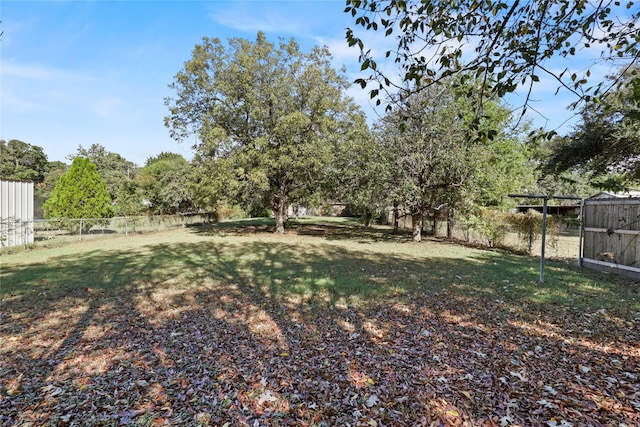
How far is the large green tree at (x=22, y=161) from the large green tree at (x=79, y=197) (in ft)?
91.5

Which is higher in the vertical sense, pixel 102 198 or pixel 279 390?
pixel 102 198

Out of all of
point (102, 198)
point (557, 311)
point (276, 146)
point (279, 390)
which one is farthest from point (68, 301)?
point (102, 198)

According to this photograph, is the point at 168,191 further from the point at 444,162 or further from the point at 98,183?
the point at 444,162

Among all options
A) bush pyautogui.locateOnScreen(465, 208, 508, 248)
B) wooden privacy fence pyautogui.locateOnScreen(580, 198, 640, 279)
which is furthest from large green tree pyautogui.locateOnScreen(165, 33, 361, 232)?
wooden privacy fence pyautogui.locateOnScreen(580, 198, 640, 279)

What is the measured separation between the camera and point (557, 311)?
450cm

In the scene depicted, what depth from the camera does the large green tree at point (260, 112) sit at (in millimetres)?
13414

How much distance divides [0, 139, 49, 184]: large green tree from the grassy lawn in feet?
134

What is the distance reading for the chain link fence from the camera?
10984mm

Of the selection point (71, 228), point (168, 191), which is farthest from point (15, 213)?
point (168, 191)

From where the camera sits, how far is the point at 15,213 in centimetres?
1146

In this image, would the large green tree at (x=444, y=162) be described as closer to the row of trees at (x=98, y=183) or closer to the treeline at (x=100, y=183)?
the treeline at (x=100, y=183)

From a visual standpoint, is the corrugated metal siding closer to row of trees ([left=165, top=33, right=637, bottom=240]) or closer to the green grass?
the green grass

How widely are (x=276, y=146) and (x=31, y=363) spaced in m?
12.0

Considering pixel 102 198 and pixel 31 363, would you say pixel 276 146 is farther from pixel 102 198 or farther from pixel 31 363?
pixel 31 363
